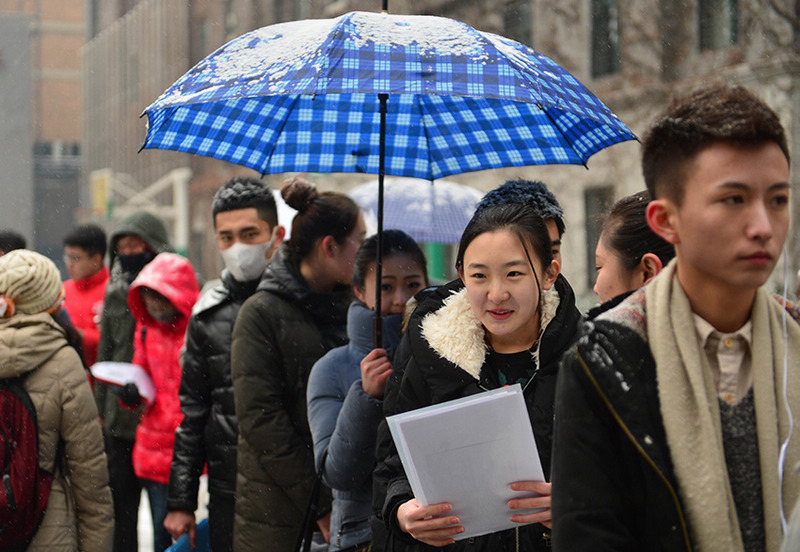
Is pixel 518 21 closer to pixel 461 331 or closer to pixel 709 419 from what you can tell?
pixel 461 331

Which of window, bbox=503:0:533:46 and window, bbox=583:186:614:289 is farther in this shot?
window, bbox=503:0:533:46

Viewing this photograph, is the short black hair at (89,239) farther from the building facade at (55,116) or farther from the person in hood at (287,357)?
the building facade at (55,116)

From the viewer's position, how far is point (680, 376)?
5.61 ft

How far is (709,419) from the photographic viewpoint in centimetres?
168

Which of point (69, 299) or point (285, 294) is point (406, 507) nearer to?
point (285, 294)

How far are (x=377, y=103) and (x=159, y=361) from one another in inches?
83.7

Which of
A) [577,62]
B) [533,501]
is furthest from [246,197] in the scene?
[577,62]

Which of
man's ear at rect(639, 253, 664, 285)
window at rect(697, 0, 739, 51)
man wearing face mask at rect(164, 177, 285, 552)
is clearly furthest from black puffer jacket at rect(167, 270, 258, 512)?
window at rect(697, 0, 739, 51)

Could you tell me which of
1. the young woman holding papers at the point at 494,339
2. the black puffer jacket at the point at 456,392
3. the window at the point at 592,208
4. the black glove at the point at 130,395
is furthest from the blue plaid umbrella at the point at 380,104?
the window at the point at 592,208

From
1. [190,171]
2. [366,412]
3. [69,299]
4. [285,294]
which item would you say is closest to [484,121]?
[285,294]

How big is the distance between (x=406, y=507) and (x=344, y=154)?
7.36 feet

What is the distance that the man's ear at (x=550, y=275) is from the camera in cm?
283

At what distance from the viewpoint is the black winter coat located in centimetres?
170

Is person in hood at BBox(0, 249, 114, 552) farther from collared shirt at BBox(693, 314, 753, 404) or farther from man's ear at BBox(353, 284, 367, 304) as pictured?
collared shirt at BBox(693, 314, 753, 404)
